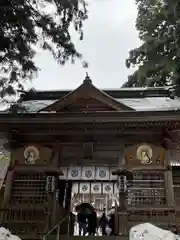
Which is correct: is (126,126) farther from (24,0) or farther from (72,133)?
(24,0)

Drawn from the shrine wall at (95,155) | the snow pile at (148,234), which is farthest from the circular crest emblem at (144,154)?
the snow pile at (148,234)

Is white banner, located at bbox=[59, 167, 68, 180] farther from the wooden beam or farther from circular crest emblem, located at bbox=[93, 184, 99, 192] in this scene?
circular crest emblem, located at bbox=[93, 184, 99, 192]

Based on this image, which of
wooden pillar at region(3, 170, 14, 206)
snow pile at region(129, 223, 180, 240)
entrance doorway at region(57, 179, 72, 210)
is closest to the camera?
snow pile at region(129, 223, 180, 240)

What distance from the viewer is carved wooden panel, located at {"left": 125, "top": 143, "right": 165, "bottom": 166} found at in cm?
940

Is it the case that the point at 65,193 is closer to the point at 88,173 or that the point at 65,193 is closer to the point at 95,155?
the point at 88,173

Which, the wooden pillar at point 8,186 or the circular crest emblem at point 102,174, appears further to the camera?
the circular crest emblem at point 102,174

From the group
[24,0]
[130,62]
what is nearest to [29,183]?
[24,0]

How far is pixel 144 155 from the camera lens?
9453mm

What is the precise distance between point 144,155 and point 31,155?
352cm

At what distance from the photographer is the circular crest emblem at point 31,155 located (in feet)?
32.1

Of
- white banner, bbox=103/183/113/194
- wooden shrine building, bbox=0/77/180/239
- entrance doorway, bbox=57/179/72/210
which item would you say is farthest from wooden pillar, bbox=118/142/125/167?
entrance doorway, bbox=57/179/72/210

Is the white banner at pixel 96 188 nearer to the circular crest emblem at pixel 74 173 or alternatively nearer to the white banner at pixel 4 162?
the circular crest emblem at pixel 74 173

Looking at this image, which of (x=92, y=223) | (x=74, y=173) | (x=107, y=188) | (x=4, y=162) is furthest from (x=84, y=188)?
(x=4, y=162)

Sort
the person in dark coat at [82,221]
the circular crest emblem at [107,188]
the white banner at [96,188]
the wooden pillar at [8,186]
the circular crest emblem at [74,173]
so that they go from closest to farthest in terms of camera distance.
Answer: the wooden pillar at [8,186] < the circular crest emblem at [74,173] < the person in dark coat at [82,221] < the circular crest emblem at [107,188] < the white banner at [96,188]
